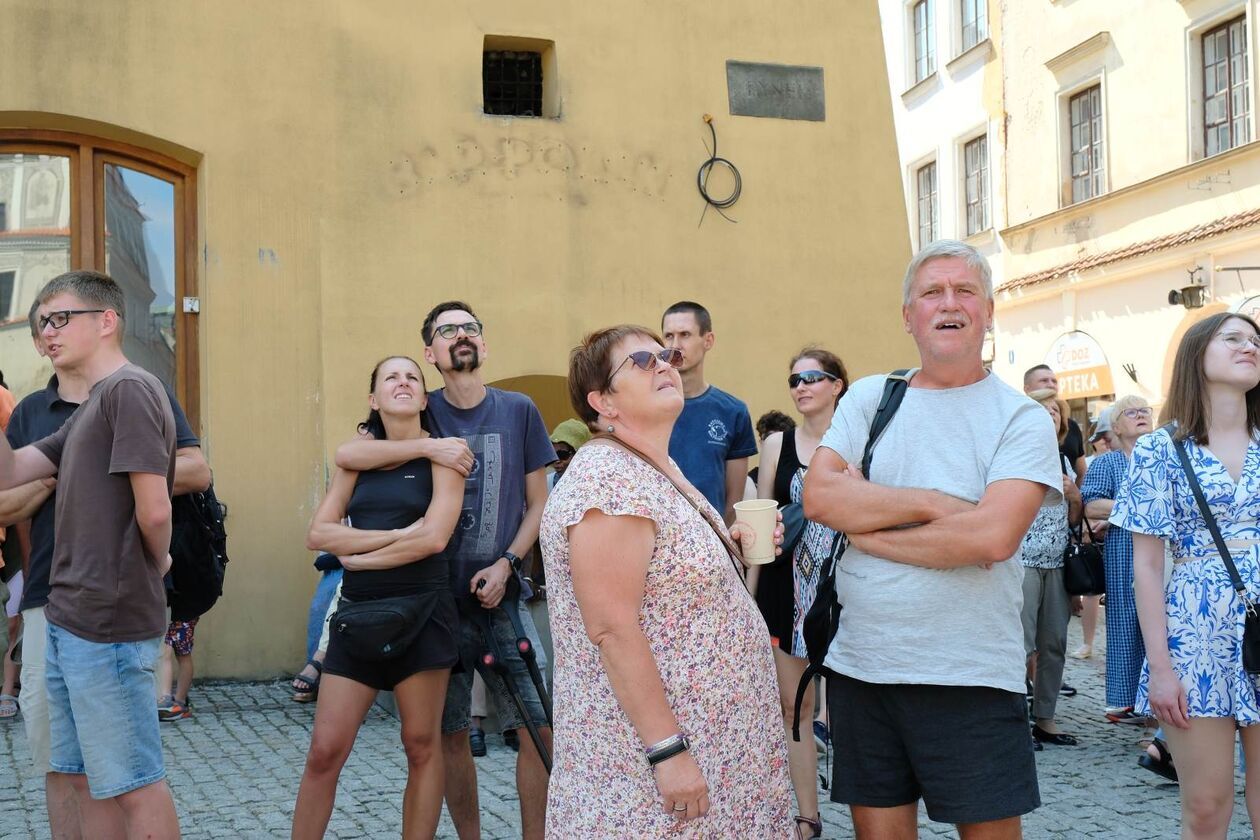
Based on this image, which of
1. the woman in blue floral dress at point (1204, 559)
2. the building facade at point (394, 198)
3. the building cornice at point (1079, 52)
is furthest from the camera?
the building cornice at point (1079, 52)

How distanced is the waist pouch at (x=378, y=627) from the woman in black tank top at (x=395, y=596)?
35 mm

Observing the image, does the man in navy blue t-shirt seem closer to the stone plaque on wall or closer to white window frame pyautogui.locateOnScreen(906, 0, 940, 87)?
the stone plaque on wall

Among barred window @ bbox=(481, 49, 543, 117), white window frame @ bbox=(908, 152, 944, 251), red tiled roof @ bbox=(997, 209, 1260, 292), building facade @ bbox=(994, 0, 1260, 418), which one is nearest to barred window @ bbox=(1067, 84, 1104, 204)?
building facade @ bbox=(994, 0, 1260, 418)

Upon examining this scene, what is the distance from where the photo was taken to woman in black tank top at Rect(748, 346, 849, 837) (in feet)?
16.4

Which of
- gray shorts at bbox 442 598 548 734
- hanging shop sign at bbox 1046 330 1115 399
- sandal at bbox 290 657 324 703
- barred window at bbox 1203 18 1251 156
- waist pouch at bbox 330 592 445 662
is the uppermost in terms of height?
barred window at bbox 1203 18 1251 156

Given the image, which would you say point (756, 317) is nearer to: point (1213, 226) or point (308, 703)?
point (308, 703)

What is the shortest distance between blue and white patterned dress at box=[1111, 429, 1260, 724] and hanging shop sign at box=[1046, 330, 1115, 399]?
1660cm

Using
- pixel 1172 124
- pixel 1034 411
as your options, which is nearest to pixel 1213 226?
pixel 1172 124

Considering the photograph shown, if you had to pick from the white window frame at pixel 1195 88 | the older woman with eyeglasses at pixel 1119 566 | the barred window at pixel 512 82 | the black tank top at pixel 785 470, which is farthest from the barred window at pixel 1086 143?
the black tank top at pixel 785 470

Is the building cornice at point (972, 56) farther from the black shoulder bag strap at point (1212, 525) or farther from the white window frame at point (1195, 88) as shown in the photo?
the black shoulder bag strap at point (1212, 525)

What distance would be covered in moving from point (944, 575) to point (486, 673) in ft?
7.27

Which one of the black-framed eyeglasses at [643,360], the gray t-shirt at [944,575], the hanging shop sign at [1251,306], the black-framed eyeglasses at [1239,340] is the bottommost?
the gray t-shirt at [944,575]

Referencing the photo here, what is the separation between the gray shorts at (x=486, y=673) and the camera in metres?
4.47

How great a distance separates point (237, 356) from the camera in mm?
8133
